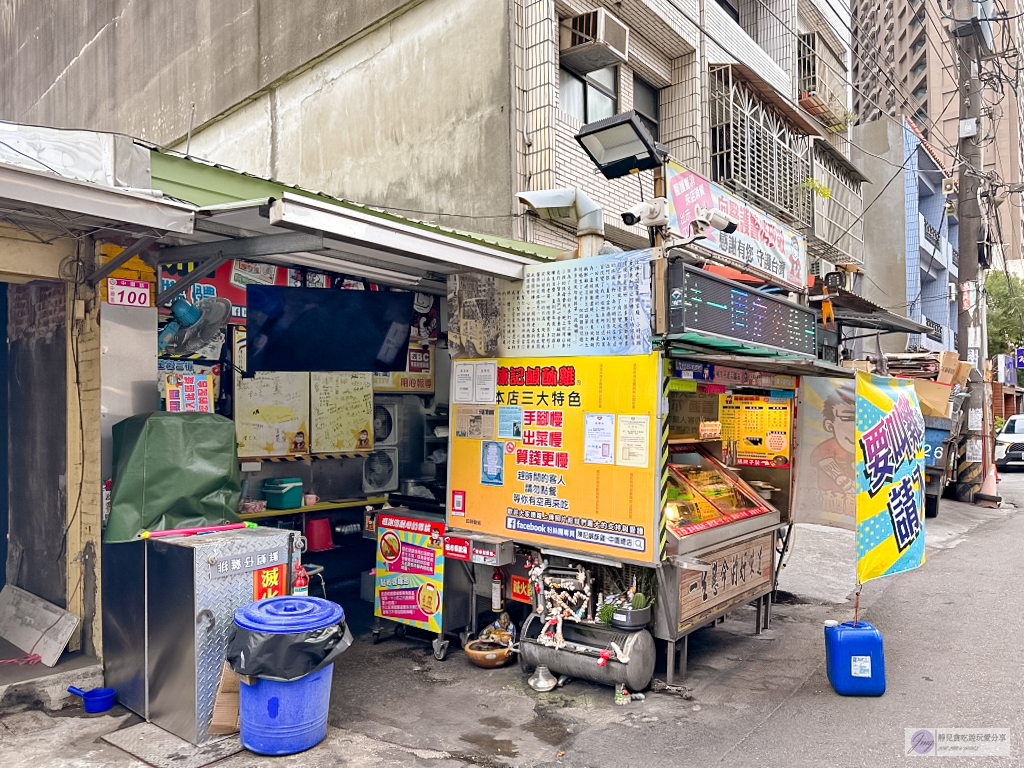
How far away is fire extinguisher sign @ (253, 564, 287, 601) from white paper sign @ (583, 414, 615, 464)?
243cm

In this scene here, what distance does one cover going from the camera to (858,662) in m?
5.70

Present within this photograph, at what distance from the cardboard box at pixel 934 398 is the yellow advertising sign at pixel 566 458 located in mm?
11638

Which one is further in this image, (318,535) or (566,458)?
(318,535)

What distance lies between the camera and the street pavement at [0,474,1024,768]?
4.74 metres

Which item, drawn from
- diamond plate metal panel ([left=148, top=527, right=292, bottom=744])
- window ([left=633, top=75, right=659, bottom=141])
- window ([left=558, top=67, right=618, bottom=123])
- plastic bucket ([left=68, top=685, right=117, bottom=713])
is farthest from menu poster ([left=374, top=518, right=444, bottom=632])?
window ([left=633, top=75, right=659, bottom=141])

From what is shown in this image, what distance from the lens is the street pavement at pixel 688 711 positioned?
15.5 feet

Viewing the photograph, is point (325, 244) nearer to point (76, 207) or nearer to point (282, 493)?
point (76, 207)

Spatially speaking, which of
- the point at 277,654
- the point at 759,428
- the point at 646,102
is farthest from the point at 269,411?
→ the point at 646,102

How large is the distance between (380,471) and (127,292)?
3.62 m

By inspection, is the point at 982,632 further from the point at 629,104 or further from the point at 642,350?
the point at 629,104

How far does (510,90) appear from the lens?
977cm

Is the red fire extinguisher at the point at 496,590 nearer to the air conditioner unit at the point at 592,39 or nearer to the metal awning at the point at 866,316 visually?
the metal awning at the point at 866,316

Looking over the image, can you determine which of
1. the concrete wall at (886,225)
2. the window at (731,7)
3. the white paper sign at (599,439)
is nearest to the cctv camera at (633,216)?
the white paper sign at (599,439)

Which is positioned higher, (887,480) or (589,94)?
(589,94)
